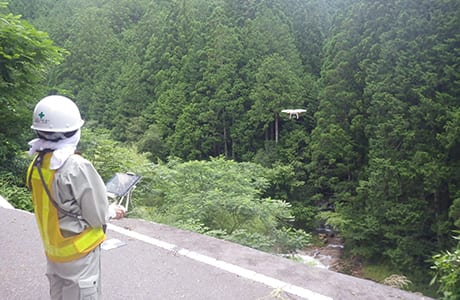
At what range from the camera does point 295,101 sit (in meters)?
22.8

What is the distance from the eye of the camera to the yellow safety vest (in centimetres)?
171

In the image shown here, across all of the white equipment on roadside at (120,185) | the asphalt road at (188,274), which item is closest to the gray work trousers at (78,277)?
the asphalt road at (188,274)

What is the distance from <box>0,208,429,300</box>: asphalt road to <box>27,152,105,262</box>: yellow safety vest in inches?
45.1

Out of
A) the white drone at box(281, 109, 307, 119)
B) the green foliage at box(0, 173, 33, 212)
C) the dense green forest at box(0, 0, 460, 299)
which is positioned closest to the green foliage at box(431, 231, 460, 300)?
the dense green forest at box(0, 0, 460, 299)

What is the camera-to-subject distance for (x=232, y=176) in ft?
25.8

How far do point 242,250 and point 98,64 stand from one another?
3389cm

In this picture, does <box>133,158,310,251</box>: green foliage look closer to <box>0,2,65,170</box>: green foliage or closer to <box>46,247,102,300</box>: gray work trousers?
<box>0,2,65,170</box>: green foliage

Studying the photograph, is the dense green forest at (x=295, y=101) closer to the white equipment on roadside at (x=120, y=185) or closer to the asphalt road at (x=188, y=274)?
the asphalt road at (x=188, y=274)

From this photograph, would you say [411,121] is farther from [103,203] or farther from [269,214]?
[103,203]

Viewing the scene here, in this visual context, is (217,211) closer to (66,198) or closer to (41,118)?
(66,198)

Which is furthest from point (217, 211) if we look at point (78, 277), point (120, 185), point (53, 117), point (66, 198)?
point (53, 117)

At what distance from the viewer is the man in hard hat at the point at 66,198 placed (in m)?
1.67

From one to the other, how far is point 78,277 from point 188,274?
144 cm

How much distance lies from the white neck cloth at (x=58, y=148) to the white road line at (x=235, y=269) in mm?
1824
